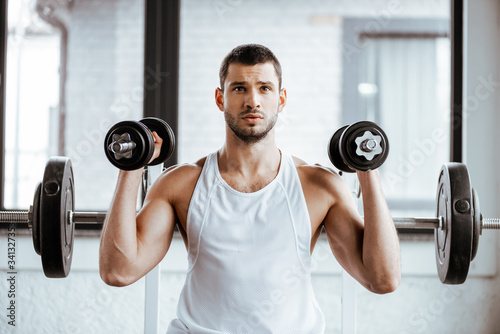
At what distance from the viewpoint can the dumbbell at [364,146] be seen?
4.37ft

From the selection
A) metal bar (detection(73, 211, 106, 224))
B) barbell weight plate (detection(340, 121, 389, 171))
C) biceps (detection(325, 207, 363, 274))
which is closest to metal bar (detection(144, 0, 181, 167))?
metal bar (detection(73, 211, 106, 224))

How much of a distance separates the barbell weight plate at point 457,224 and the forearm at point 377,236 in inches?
10.5

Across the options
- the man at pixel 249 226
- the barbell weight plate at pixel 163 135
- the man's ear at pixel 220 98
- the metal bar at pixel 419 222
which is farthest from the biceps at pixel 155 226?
the metal bar at pixel 419 222

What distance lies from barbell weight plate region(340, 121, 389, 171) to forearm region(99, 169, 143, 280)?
22.3 inches

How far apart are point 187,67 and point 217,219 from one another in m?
1.53

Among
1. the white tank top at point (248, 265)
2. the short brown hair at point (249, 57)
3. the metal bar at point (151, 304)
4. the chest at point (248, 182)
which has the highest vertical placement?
the short brown hair at point (249, 57)

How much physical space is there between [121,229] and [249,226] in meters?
0.36

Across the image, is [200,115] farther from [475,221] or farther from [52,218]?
[475,221]

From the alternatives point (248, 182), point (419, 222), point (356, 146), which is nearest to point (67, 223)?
point (248, 182)

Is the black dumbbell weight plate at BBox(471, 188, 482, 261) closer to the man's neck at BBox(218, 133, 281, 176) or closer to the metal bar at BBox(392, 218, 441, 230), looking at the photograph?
the metal bar at BBox(392, 218, 441, 230)

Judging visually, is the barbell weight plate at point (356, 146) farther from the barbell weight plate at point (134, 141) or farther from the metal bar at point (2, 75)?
the metal bar at point (2, 75)

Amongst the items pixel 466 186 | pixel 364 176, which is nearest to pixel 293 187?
pixel 364 176

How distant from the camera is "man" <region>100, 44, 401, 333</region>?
1.41 m

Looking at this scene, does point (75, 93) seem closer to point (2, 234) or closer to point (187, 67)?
point (187, 67)
